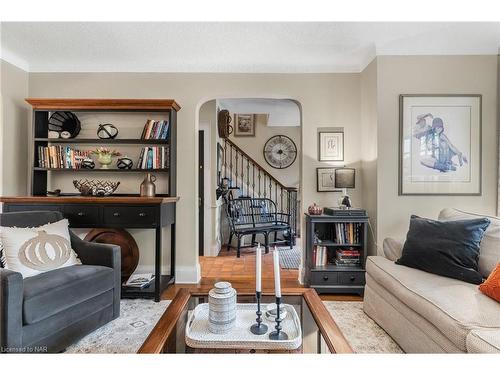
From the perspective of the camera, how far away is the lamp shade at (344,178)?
312 centimetres

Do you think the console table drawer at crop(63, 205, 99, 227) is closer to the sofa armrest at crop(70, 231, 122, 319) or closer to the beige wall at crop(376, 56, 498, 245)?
the sofa armrest at crop(70, 231, 122, 319)

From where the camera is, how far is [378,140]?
2861mm

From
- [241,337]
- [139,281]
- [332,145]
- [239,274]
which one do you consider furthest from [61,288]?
[332,145]

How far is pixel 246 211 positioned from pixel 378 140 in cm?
282

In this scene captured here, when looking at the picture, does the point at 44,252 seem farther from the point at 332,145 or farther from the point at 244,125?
the point at 244,125

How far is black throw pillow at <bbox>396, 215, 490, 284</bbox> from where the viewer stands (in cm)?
189

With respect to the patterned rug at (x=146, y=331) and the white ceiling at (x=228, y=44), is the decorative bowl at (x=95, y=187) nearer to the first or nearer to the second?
the patterned rug at (x=146, y=331)

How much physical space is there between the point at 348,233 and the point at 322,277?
530 mm

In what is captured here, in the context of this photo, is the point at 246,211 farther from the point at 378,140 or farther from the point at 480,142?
the point at 480,142

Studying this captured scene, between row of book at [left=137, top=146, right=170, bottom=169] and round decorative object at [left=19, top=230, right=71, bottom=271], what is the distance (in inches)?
43.8

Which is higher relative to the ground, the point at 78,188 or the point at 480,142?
the point at 480,142

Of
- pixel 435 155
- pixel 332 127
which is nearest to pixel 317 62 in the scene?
pixel 332 127

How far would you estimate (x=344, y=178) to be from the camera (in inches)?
123
